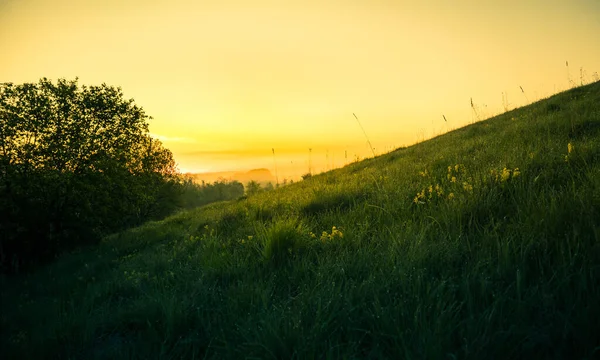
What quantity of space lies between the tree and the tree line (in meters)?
0.04

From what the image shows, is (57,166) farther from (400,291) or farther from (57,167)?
(400,291)

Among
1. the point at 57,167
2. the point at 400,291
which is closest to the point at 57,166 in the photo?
the point at 57,167

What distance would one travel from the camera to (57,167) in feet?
55.0

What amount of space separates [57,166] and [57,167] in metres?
0.06

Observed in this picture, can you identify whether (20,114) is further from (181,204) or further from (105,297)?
(181,204)

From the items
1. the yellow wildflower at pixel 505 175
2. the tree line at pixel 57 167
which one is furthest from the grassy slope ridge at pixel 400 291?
the tree line at pixel 57 167

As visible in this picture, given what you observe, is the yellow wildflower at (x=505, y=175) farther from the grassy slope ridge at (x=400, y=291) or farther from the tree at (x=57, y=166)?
the tree at (x=57, y=166)

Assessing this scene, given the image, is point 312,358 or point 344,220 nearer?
point 312,358

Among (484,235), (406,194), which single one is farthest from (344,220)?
(484,235)

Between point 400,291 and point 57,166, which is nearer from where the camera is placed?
point 400,291

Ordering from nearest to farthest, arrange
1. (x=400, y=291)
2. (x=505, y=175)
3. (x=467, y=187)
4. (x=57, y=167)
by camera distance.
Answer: (x=400, y=291) → (x=505, y=175) → (x=467, y=187) → (x=57, y=167)

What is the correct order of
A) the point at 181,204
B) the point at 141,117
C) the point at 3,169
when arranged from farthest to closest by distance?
the point at 181,204
the point at 141,117
the point at 3,169

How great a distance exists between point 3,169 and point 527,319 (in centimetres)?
2266

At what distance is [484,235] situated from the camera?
9.27 feet
